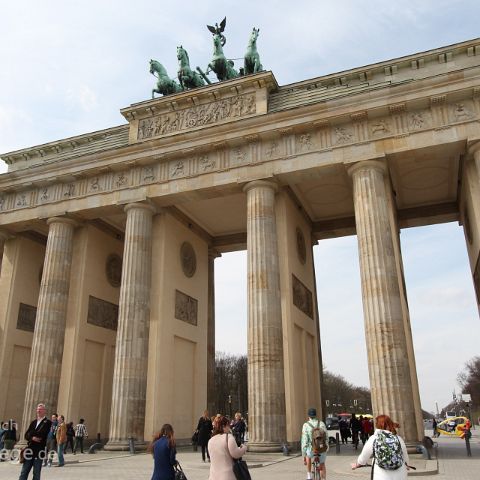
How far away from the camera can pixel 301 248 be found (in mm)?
25078

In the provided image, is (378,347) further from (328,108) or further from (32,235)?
(32,235)

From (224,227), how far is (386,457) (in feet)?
78.7

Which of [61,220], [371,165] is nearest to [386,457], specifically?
[371,165]

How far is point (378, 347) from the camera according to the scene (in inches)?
685

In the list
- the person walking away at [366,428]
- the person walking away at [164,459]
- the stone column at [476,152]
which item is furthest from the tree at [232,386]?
the person walking away at [164,459]

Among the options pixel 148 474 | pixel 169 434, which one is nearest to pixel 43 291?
pixel 148 474

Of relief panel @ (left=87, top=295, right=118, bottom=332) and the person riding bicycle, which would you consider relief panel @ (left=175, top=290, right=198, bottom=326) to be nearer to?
relief panel @ (left=87, top=295, right=118, bottom=332)

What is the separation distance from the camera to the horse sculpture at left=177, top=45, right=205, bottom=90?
86.9 feet

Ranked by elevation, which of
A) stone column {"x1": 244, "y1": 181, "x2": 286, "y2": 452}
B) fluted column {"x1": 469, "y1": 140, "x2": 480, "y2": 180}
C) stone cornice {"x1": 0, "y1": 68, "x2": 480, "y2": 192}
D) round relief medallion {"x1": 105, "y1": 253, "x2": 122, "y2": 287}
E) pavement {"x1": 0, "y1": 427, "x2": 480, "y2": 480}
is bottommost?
pavement {"x1": 0, "y1": 427, "x2": 480, "y2": 480}

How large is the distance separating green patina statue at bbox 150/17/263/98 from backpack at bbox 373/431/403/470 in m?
22.4

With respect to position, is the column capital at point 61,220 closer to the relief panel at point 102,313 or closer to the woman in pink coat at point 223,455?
the relief panel at point 102,313

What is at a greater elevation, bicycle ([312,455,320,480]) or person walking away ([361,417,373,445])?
person walking away ([361,417,373,445])

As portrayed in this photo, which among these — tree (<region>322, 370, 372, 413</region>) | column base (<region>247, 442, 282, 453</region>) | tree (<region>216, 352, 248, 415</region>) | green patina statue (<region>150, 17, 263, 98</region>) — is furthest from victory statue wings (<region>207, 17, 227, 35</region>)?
tree (<region>322, 370, 372, 413</region>)

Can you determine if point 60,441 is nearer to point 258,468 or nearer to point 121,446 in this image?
point 121,446
